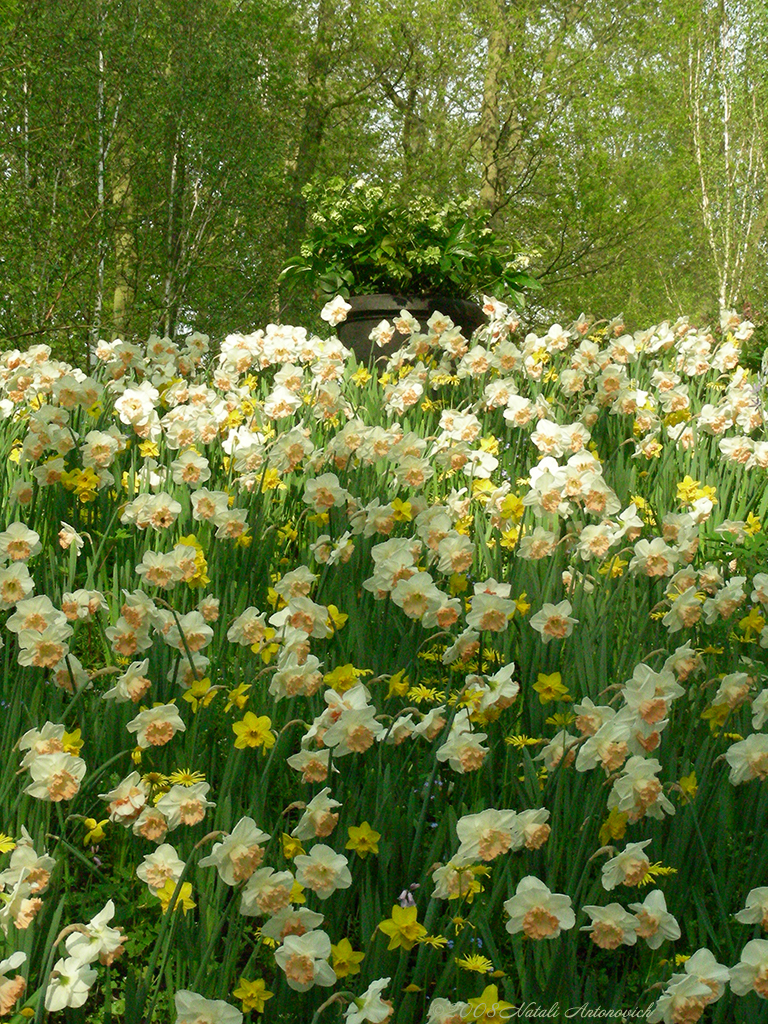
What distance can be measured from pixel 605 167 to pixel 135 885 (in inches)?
668

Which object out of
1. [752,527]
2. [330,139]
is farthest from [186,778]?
[330,139]

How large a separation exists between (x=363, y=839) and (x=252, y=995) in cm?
30

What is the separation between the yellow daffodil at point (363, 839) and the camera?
1546mm

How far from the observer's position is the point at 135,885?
1.76 m

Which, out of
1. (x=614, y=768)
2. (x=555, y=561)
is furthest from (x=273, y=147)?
Answer: (x=614, y=768)

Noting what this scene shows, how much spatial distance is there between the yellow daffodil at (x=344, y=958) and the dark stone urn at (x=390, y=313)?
485 centimetres

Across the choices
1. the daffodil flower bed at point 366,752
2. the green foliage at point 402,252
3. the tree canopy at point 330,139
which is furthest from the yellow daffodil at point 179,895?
the tree canopy at point 330,139

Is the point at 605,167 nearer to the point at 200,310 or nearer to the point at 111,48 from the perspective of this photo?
the point at 200,310

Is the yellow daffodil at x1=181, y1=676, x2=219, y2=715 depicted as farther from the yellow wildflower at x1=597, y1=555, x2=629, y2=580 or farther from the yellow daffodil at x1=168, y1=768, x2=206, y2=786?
the yellow wildflower at x1=597, y1=555, x2=629, y2=580

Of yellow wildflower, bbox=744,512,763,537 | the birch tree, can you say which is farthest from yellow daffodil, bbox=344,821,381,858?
the birch tree

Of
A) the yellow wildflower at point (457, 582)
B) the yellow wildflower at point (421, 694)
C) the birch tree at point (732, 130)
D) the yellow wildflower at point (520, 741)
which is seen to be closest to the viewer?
the yellow wildflower at point (520, 741)

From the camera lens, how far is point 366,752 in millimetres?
1891

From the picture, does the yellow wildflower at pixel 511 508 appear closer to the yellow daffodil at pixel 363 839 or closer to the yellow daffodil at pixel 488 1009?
the yellow daffodil at pixel 363 839

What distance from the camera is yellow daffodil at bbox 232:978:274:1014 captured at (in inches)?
53.1
